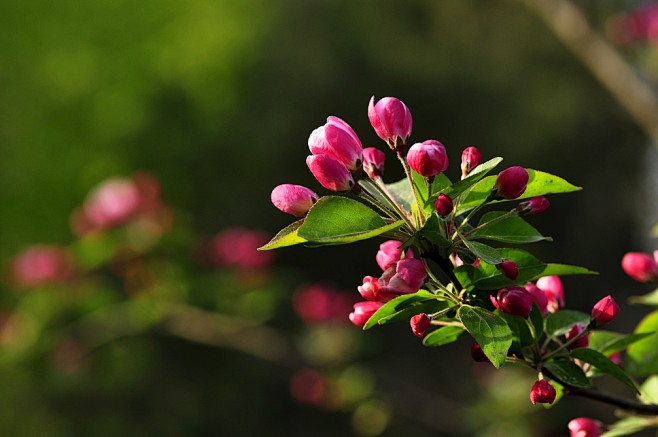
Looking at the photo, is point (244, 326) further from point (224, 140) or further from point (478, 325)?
point (224, 140)

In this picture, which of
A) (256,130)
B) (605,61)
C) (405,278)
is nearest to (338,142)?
(405,278)

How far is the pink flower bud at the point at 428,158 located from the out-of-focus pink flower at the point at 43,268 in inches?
91.1

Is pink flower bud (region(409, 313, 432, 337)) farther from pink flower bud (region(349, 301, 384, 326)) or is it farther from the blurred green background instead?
the blurred green background

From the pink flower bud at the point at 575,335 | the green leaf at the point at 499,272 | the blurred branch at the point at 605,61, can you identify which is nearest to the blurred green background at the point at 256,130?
the blurred branch at the point at 605,61

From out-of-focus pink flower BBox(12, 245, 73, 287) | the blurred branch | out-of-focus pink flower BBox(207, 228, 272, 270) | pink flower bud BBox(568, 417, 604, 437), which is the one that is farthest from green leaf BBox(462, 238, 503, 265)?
out-of-focus pink flower BBox(12, 245, 73, 287)

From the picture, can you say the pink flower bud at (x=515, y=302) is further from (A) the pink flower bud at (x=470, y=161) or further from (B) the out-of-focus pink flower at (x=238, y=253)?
(B) the out-of-focus pink flower at (x=238, y=253)

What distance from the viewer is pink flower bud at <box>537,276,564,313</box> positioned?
2.62 feet

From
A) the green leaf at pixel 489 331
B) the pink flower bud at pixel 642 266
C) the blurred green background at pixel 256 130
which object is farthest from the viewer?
the blurred green background at pixel 256 130

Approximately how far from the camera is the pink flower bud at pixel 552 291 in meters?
0.80

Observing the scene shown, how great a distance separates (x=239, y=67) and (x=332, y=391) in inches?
187

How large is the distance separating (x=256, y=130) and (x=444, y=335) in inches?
257

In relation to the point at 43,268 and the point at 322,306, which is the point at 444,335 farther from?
the point at 43,268

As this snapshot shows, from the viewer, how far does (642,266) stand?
832mm

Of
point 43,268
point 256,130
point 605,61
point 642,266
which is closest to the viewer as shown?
point 642,266
